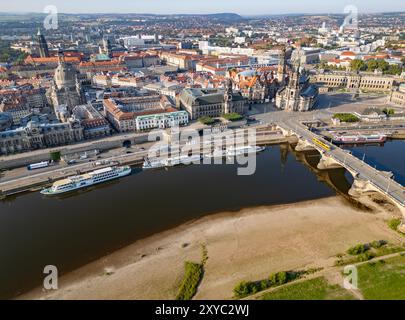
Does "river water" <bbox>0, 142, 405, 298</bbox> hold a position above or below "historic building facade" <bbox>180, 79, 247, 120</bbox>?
below

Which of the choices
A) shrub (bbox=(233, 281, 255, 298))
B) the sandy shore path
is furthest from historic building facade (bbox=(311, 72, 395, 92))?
shrub (bbox=(233, 281, 255, 298))

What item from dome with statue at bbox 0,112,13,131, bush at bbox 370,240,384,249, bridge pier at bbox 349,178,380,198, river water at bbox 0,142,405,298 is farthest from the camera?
dome with statue at bbox 0,112,13,131

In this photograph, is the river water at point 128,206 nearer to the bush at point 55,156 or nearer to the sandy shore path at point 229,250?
the sandy shore path at point 229,250

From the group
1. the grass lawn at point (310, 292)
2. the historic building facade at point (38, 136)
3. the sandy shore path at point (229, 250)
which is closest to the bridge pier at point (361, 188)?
the sandy shore path at point (229, 250)

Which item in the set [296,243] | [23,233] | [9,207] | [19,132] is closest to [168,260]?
[296,243]

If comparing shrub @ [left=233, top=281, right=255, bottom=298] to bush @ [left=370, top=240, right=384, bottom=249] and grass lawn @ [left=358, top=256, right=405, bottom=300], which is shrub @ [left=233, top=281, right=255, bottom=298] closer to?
grass lawn @ [left=358, top=256, right=405, bottom=300]

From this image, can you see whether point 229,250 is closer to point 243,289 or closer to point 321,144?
point 243,289
